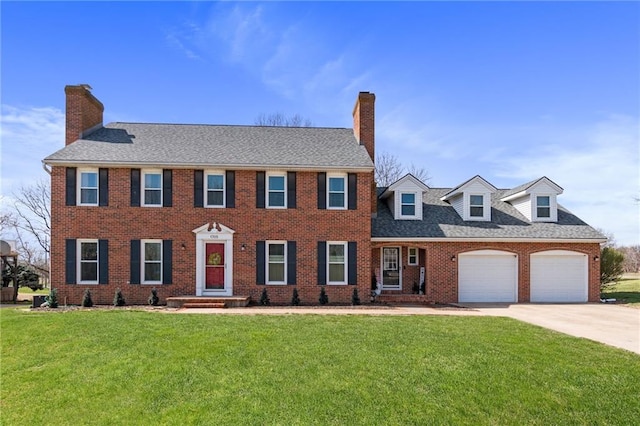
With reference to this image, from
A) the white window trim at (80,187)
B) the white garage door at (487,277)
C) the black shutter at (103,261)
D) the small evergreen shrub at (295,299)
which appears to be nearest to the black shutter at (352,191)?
the small evergreen shrub at (295,299)

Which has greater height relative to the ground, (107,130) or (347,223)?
(107,130)

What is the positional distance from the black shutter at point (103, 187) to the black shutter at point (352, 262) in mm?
9656

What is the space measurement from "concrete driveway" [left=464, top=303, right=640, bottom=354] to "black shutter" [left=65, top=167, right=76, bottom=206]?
15828 millimetres

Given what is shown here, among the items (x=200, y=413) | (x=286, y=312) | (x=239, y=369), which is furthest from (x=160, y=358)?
(x=286, y=312)

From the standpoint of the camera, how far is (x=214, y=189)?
56.4 feet

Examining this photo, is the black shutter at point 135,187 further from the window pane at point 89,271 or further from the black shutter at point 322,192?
the black shutter at point 322,192

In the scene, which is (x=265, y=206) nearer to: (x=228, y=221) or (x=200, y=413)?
(x=228, y=221)

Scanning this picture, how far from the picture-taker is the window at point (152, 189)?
1688 cm

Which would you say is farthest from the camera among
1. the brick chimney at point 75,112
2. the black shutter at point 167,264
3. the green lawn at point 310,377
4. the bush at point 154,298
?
the brick chimney at point 75,112

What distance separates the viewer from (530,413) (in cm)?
648

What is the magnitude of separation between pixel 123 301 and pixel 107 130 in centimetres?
789

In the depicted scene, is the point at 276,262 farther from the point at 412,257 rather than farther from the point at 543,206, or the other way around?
the point at 543,206

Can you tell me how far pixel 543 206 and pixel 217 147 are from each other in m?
15.1

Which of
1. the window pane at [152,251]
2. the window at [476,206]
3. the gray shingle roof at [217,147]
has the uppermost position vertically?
the gray shingle roof at [217,147]
